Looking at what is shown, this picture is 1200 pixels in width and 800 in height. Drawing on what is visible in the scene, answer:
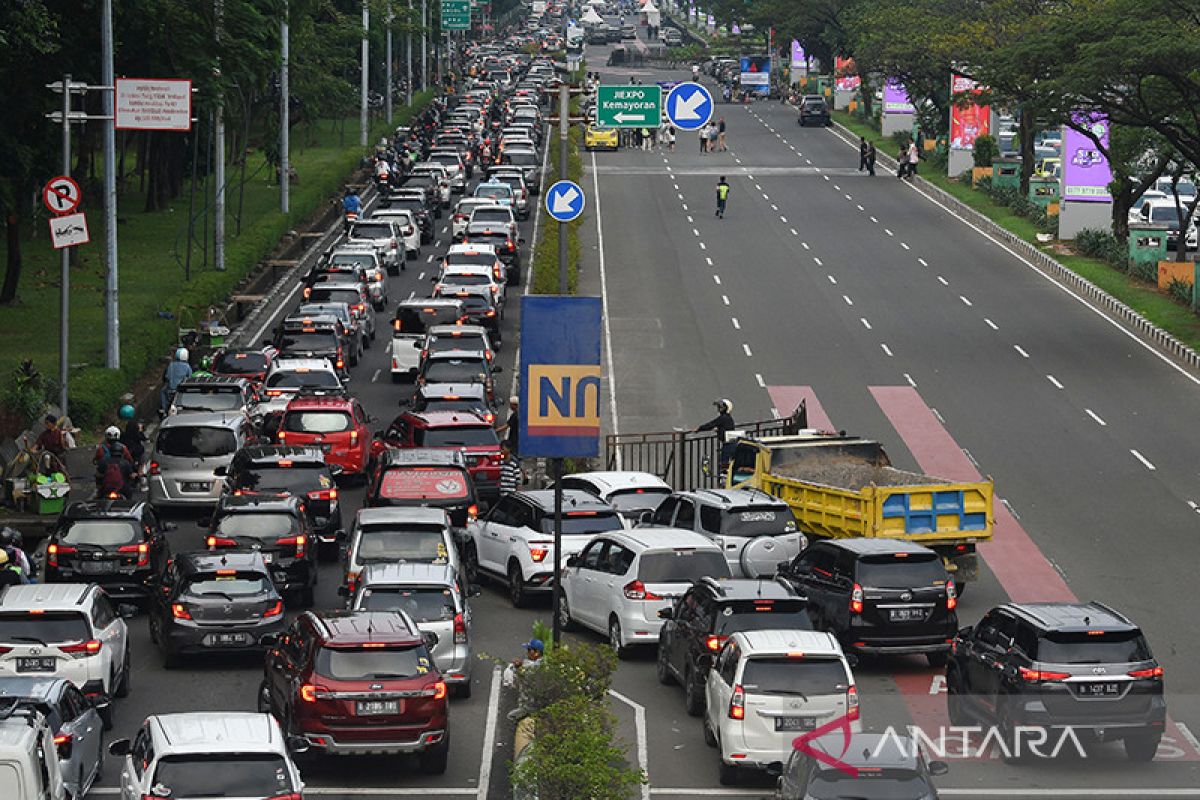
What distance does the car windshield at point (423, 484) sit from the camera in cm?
3253

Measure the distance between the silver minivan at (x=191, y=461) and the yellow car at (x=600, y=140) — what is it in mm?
58408

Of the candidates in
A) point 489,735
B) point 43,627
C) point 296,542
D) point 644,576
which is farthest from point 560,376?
point 296,542

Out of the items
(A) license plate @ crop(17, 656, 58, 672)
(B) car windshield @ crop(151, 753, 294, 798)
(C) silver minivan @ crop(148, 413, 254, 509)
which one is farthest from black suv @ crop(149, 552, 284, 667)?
(C) silver minivan @ crop(148, 413, 254, 509)

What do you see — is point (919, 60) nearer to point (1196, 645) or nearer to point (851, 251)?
point (851, 251)

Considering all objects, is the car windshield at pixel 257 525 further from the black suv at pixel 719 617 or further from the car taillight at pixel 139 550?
the black suv at pixel 719 617

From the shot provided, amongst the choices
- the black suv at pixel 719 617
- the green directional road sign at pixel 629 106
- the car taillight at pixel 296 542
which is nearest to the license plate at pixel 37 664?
the car taillight at pixel 296 542

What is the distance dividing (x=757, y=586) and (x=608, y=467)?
1655cm

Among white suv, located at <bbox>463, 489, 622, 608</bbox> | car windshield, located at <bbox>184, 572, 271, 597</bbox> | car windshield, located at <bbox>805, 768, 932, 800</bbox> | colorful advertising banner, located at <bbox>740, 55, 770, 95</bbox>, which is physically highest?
colorful advertising banner, located at <bbox>740, 55, 770, 95</bbox>

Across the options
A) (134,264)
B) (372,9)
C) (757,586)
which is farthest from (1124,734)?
(372,9)

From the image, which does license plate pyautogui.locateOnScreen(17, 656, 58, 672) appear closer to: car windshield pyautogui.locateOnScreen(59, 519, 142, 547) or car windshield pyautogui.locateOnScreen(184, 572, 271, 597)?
car windshield pyautogui.locateOnScreen(184, 572, 271, 597)

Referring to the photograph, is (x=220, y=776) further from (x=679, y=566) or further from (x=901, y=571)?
(x=901, y=571)

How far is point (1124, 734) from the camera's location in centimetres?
2155

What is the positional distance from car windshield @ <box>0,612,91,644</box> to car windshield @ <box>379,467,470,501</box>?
9.78 meters

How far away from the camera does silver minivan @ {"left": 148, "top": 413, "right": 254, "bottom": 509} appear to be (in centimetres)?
3506
